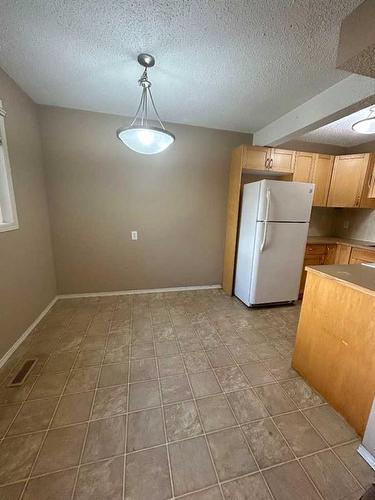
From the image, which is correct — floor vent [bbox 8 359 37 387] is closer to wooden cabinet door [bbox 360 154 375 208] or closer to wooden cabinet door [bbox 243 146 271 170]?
wooden cabinet door [bbox 243 146 271 170]

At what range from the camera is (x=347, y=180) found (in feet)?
10.3

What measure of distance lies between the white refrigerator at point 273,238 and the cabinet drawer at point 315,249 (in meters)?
0.32

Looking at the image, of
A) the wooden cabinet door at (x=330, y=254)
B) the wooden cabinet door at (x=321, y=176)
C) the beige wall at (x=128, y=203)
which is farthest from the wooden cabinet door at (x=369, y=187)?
the beige wall at (x=128, y=203)

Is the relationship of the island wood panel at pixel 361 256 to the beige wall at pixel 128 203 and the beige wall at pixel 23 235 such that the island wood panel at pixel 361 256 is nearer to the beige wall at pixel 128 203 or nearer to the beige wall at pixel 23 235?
the beige wall at pixel 128 203

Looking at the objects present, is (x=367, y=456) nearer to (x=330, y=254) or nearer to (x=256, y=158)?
(x=330, y=254)

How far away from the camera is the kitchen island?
49.4 inches

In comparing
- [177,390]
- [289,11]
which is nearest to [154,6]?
[289,11]

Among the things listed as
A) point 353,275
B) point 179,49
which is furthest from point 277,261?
point 179,49

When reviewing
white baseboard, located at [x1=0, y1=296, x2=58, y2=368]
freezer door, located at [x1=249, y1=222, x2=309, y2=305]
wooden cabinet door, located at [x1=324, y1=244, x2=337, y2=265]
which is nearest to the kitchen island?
freezer door, located at [x1=249, y1=222, x2=309, y2=305]

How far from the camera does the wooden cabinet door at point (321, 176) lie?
312cm

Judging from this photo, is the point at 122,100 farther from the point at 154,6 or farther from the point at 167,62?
the point at 154,6

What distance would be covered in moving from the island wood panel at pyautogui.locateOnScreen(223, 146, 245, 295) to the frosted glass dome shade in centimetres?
157

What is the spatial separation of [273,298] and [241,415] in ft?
5.75

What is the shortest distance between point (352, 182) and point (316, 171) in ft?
1.86
